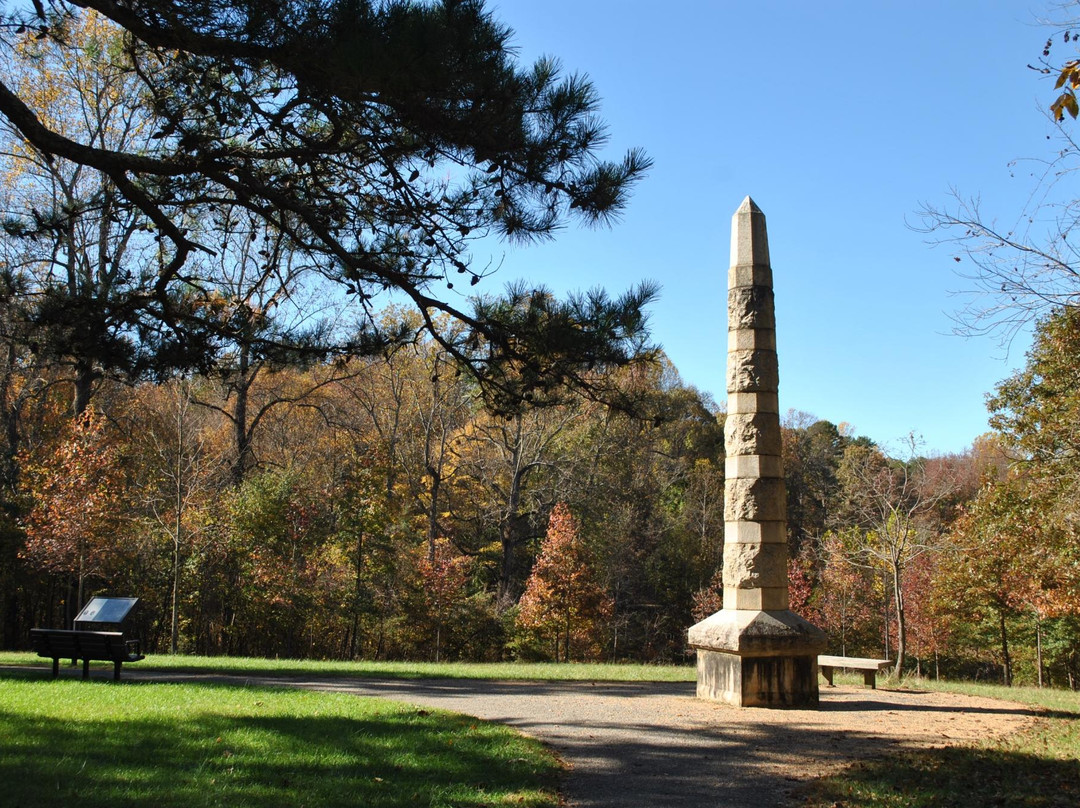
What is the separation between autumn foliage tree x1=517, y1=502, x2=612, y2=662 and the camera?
2597 cm

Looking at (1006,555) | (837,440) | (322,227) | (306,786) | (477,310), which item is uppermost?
(837,440)

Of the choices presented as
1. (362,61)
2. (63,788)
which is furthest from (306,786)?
(362,61)

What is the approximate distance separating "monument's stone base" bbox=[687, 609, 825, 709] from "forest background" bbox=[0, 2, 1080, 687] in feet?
10.1

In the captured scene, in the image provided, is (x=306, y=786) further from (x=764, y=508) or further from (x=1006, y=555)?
(x=1006, y=555)

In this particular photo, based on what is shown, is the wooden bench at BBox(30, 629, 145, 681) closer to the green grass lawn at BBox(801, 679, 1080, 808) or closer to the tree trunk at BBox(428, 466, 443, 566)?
the green grass lawn at BBox(801, 679, 1080, 808)

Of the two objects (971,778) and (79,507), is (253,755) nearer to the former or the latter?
(971,778)

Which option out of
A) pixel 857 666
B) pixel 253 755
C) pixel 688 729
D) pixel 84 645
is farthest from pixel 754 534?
pixel 84 645

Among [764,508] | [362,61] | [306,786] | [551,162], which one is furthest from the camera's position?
[764,508]

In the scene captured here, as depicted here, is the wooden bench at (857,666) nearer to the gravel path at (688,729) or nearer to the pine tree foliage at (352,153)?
the gravel path at (688,729)


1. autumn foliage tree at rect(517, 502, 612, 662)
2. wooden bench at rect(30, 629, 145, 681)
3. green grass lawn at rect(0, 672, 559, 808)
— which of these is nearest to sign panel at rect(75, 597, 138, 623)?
wooden bench at rect(30, 629, 145, 681)

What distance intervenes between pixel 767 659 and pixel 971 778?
3569mm

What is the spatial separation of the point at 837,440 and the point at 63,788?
63.6 meters

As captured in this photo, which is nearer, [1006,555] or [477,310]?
[477,310]

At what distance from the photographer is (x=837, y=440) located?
63.7 m
